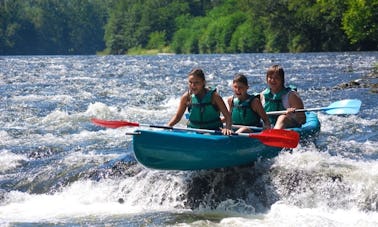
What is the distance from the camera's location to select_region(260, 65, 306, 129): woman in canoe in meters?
8.40

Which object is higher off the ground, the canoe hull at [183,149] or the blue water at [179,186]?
the canoe hull at [183,149]

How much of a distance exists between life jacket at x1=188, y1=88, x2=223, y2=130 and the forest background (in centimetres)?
3950

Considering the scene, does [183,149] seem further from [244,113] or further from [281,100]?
[281,100]

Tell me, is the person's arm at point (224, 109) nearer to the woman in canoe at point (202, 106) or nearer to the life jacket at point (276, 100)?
the woman in canoe at point (202, 106)

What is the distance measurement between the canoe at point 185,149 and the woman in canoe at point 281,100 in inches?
45.5

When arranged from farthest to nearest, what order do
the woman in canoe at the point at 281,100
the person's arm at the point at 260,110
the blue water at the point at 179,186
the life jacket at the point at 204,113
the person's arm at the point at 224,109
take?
the woman in canoe at the point at 281,100, the person's arm at the point at 260,110, the life jacket at the point at 204,113, the person's arm at the point at 224,109, the blue water at the point at 179,186

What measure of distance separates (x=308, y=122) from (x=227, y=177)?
2.14 m

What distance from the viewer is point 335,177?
281 inches

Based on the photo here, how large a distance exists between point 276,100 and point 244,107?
0.83m

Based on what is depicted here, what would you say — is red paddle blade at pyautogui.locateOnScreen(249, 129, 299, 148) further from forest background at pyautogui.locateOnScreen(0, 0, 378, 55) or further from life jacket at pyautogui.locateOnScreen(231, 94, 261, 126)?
forest background at pyautogui.locateOnScreen(0, 0, 378, 55)

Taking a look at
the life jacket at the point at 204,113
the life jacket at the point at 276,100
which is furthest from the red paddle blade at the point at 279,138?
the life jacket at the point at 276,100

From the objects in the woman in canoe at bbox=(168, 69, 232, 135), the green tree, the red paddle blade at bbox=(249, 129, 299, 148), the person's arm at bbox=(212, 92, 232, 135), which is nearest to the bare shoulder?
the woman in canoe at bbox=(168, 69, 232, 135)

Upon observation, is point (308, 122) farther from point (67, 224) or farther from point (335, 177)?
point (67, 224)

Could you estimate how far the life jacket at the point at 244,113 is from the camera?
8148 millimetres
